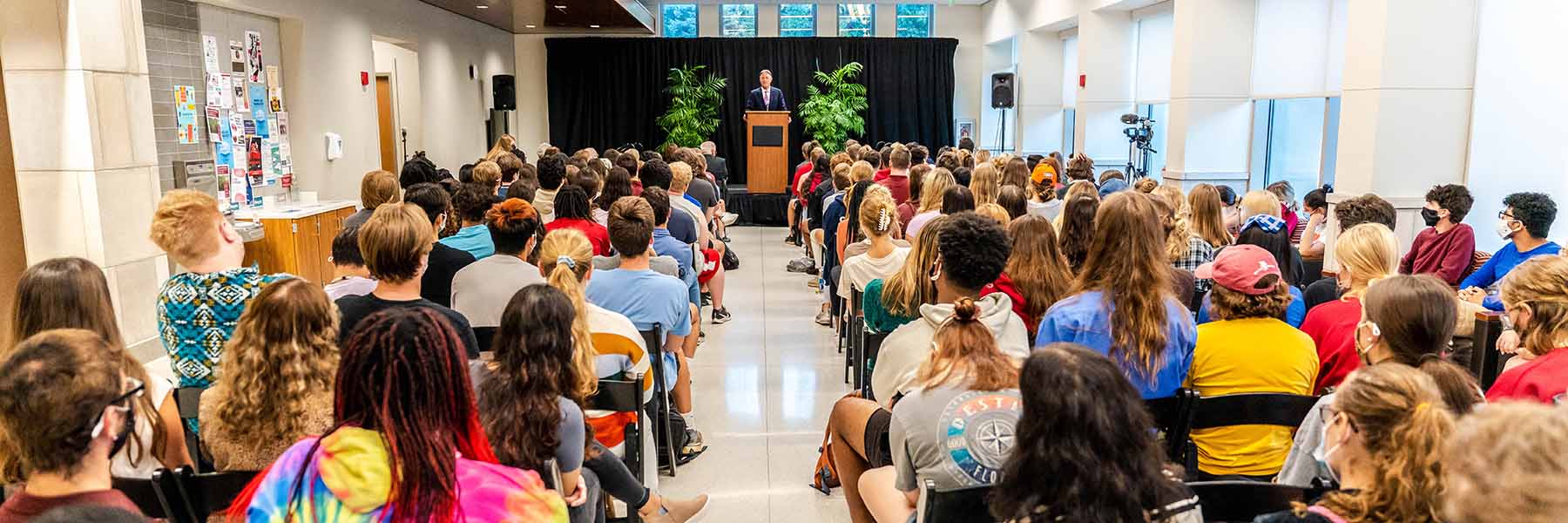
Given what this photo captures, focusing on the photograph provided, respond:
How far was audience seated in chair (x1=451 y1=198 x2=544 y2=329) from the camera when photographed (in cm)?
388

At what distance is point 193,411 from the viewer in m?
2.83

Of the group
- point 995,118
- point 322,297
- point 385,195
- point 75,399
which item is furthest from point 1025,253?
point 995,118

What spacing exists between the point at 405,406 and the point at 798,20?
1659 centimetres

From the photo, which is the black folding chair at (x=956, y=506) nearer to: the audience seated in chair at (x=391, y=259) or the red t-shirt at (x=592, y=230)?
the audience seated in chair at (x=391, y=259)

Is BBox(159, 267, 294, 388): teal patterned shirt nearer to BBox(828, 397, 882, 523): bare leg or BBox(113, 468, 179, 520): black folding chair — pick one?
BBox(113, 468, 179, 520): black folding chair

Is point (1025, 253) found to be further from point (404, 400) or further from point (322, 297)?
point (404, 400)

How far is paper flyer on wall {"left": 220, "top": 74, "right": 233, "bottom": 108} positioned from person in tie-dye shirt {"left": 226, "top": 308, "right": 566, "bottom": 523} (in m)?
7.25

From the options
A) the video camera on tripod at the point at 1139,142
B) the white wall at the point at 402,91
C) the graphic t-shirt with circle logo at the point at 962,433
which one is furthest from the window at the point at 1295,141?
the white wall at the point at 402,91

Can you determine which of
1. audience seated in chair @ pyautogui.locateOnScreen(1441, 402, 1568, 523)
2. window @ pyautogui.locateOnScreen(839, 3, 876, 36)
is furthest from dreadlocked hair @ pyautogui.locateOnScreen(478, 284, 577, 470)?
window @ pyautogui.locateOnScreen(839, 3, 876, 36)

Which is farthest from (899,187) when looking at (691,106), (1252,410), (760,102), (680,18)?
(680,18)

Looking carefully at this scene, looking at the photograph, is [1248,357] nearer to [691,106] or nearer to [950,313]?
[950,313]

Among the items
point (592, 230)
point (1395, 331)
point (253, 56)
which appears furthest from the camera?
point (253, 56)

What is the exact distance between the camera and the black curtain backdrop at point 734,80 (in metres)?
17.0

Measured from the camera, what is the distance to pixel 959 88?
17672mm
